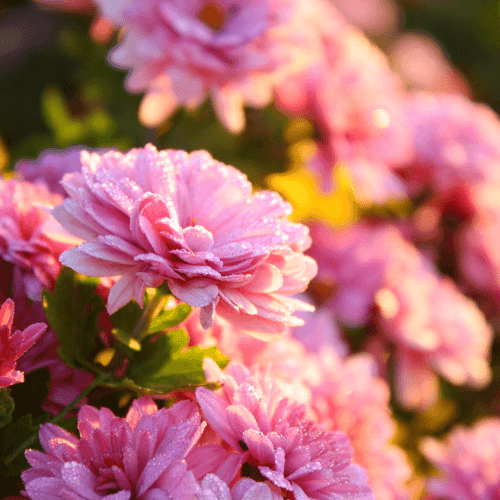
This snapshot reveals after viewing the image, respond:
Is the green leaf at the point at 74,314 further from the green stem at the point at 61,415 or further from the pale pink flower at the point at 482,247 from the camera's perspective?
the pale pink flower at the point at 482,247

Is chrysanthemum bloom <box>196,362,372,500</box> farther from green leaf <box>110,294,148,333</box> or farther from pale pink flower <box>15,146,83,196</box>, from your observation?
pale pink flower <box>15,146,83,196</box>

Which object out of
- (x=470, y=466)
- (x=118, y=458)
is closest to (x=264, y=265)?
(x=118, y=458)

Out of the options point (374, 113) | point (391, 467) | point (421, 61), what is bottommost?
point (421, 61)

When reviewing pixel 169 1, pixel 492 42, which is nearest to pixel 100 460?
pixel 169 1

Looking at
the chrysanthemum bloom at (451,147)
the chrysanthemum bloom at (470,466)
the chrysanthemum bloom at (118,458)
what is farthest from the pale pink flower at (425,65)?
the chrysanthemum bloom at (118,458)

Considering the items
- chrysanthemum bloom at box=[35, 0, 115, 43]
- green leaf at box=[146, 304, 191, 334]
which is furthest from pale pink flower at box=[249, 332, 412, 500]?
chrysanthemum bloom at box=[35, 0, 115, 43]

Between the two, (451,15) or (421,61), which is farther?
(451,15)

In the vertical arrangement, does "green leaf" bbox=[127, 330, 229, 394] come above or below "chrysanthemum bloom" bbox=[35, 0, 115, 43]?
above

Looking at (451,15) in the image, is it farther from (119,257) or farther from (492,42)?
(119,257)

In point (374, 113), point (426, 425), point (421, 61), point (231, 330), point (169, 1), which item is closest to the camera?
point (231, 330)
